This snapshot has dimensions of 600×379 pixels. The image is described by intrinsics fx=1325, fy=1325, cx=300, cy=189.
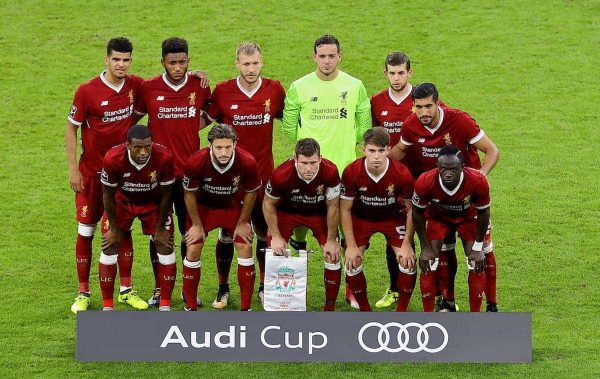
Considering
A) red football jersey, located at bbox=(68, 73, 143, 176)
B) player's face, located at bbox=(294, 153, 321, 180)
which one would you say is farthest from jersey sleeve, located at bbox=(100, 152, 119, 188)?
player's face, located at bbox=(294, 153, 321, 180)

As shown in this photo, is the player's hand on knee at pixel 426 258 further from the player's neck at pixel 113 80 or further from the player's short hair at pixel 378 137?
the player's neck at pixel 113 80

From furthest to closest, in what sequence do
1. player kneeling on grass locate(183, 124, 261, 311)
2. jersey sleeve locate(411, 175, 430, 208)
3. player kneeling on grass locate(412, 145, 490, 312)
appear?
player kneeling on grass locate(183, 124, 261, 311)
jersey sleeve locate(411, 175, 430, 208)
player kneeling on grass locate(412, 145, 490, 312)

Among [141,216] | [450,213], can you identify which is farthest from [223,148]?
[450,213]

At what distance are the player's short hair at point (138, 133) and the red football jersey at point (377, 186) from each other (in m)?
1.56

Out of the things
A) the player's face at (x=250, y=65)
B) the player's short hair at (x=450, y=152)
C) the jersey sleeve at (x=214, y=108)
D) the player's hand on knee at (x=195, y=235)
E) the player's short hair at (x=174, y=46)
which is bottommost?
the player's hand on knee at (x=195, y=235)

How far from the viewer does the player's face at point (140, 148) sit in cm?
999

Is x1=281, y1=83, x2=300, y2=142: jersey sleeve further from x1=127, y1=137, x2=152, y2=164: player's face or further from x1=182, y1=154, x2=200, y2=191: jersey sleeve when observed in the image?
x1=127, y1=137, x2=152, y2=164: player's face

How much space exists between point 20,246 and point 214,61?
210 inches

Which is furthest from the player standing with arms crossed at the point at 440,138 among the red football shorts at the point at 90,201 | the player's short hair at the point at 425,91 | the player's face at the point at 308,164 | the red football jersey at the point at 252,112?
the red football shorts at the point at 90,201

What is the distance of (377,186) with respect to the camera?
10305 mm

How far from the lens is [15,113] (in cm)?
1579

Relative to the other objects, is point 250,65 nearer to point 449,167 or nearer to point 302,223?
point 302,223

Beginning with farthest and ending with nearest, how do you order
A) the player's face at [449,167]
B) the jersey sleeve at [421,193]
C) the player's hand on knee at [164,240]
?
1. the player's hand on knee at [164,240]
2. the jersey sleeve at [421,193]
3. the player's face at [449,167]

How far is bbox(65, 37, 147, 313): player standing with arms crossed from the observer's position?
1062 centimetres
